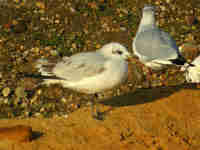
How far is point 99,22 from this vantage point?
8.02 meters

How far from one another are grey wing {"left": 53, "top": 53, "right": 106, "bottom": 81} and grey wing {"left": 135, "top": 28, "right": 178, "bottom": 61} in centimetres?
169

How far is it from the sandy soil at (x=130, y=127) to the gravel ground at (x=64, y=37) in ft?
3.50

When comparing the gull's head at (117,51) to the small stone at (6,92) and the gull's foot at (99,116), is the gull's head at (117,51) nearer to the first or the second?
the gull's foot at (99,116)

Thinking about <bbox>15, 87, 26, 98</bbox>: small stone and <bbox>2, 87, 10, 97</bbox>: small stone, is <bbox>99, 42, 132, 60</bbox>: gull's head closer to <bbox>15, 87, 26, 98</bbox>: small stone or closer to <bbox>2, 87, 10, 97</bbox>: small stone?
<bbox>15, 87, 26, 98</bbox>: small stone

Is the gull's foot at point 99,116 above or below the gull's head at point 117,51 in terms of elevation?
below

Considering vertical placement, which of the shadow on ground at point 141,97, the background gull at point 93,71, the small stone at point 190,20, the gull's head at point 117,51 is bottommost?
the shadow on ground at point 141,97

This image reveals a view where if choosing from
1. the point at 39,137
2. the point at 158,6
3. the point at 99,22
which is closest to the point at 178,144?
the point at 39,137

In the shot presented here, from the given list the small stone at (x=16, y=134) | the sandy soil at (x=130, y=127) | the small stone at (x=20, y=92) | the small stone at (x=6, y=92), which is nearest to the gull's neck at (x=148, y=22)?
the sandy soil at (x=130, y=127)

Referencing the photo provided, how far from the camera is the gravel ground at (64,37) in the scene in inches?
214

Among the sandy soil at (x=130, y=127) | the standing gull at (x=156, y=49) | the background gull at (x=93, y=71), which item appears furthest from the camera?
the standing gull at (x=156, y=49)

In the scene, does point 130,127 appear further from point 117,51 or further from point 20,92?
point 20,92

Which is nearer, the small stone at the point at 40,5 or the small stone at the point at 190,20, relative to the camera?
the small stone at the point at 190,20

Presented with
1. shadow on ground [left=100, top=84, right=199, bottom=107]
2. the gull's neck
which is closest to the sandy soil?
shadow on ground [left=100, top=84, right=199, bottom=107]

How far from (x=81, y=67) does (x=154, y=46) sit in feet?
6.58
